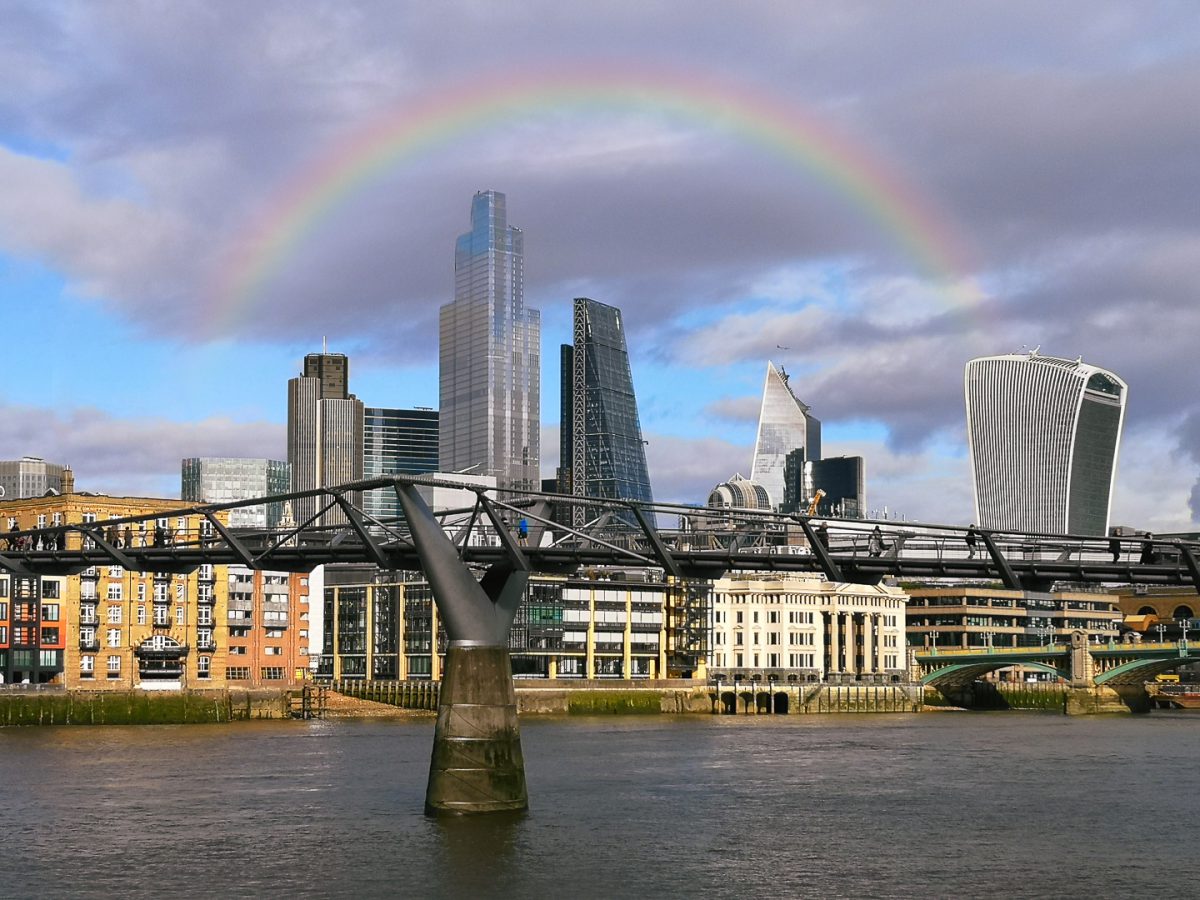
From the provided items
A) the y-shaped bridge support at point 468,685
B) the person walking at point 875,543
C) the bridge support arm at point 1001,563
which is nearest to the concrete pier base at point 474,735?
the y-shaped bridge support at point 468,685

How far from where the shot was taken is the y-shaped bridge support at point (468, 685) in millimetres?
75938

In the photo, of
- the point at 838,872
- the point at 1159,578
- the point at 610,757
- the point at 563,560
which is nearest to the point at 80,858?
the point at 563,560

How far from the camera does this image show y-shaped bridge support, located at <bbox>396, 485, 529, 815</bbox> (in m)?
75.9

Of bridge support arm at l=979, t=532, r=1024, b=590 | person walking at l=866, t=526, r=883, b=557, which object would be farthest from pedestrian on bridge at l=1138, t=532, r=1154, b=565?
person walking at l=866, t=526, r=883, b=557

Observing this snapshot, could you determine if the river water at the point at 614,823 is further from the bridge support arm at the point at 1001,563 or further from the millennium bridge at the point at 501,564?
the bridge support arm at the point at 1001,563

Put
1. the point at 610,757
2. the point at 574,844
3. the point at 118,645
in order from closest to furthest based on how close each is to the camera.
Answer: the point at 574,844 < the point at 610,757 < the point at 118,645

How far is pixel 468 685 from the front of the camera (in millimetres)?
76125

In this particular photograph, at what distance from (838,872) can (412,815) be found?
24113 mm

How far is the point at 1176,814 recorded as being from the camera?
9006 cm

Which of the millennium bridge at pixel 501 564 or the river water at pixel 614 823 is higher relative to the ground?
the millennium bridge at pixel 501 564

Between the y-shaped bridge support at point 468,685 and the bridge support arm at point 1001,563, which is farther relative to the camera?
the bridge support arm at point 1001,563

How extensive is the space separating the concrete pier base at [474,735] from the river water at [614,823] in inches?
47.7

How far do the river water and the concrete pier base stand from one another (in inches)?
47.7

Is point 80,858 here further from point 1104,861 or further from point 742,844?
point 1104,861
